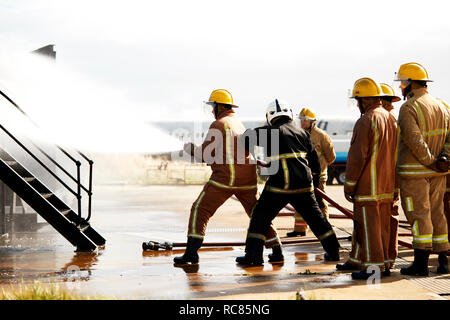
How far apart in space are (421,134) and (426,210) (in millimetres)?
781

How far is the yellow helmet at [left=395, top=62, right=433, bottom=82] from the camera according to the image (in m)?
7.27

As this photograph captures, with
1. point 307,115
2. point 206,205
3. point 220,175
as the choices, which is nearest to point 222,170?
point 220,175

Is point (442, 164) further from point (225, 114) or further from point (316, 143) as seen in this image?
point (316, 143)

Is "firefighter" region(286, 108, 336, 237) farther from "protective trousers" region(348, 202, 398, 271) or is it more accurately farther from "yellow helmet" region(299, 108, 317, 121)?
"protective trousers" region(348, 202, 398, 271)

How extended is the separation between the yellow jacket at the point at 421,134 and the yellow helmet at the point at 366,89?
13.9 inches

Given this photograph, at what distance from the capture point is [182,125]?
47562mm

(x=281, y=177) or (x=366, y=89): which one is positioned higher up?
(x=366, y=89)

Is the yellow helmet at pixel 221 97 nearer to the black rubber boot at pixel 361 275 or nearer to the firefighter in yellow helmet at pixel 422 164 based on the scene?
the firefighter in yellow helmet at pixel 422 164

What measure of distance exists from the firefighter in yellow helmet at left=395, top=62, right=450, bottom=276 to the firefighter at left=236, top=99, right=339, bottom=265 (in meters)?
1.06

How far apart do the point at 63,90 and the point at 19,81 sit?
1199 mm

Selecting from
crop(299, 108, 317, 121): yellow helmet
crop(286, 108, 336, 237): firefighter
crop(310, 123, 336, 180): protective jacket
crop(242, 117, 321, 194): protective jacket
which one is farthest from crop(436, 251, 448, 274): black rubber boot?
crop(299, 108, 317, 121): yellow helmet

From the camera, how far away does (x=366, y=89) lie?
7137 mm
